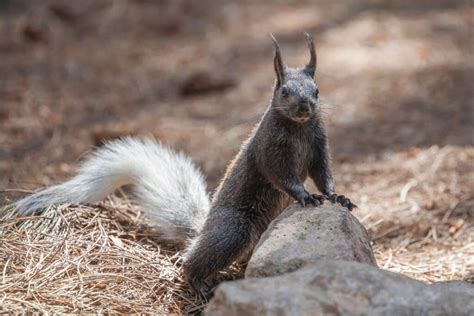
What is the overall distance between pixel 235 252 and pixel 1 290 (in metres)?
1.26

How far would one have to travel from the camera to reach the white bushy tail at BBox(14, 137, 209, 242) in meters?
4.56

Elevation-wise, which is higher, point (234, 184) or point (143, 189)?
point (234, 184)

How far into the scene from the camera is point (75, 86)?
8797 mm

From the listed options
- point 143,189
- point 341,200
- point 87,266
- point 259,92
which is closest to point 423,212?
point 341,200

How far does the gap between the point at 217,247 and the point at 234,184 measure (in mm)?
408

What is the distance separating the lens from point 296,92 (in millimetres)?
3867

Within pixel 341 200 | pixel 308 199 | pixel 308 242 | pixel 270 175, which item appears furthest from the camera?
pixel 270 175

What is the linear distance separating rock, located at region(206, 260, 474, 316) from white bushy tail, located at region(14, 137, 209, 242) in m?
1.65

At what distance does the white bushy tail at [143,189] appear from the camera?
4.56 meters

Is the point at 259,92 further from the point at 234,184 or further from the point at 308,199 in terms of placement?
the point at 308,199

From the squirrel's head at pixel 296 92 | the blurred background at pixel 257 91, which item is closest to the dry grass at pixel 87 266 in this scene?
the blurred background at pixel 257 91

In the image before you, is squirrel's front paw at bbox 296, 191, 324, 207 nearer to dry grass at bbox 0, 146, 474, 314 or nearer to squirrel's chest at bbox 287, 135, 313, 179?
squirrel's chest at bbox 287, 135, 313, 179

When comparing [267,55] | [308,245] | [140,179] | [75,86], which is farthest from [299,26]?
[308,245]

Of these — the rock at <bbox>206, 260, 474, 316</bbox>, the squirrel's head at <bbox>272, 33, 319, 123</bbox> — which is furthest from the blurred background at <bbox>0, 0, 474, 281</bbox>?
the rock at <bbox>206, 260, 474, 316</bbox>
